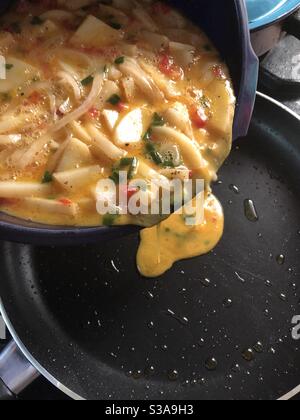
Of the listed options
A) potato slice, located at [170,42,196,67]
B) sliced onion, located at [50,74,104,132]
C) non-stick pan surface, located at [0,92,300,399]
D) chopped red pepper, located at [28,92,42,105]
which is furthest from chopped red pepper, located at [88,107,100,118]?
non-stick pan surface, located at [0,92,300,399]

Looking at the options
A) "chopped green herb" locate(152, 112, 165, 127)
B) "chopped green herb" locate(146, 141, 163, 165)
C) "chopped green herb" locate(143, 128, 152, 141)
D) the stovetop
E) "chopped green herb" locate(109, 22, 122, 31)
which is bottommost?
the stovetop

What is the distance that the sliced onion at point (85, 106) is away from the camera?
3.59 feet

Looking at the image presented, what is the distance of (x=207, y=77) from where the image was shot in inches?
46.0

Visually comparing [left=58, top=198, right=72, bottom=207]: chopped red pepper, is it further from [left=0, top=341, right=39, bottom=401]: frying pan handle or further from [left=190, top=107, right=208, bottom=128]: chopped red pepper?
[left=0, top=341, right=39, bottom=401]: frying pan handle

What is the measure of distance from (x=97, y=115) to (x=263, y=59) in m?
0.84

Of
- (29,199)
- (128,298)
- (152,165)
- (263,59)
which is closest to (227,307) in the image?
(128,298)

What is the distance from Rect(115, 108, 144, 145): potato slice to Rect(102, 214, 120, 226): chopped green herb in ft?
0.53

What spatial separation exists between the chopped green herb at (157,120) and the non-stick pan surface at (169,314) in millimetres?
417

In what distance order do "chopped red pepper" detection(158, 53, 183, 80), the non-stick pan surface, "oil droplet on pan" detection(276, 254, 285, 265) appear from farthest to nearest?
"oil droplet on pan" detection(276, 254, 285, 265) → the non-stick pan surface → "chopped red pepper" detection(158, 53, 183, 80)

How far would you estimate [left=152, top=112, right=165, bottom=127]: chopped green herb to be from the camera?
1.11 meters

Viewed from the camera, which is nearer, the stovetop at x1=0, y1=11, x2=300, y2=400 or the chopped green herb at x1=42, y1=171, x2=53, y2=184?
the chopped green herb at x1=42, y1=171, x2=53, y2=184

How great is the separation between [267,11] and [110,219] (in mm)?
816

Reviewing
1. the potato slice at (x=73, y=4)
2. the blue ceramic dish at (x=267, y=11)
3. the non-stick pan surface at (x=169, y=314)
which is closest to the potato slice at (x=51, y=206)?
the non-stick pan surface at (x=169, y=314)

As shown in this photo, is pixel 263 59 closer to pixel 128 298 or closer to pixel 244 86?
pixel 244 86
